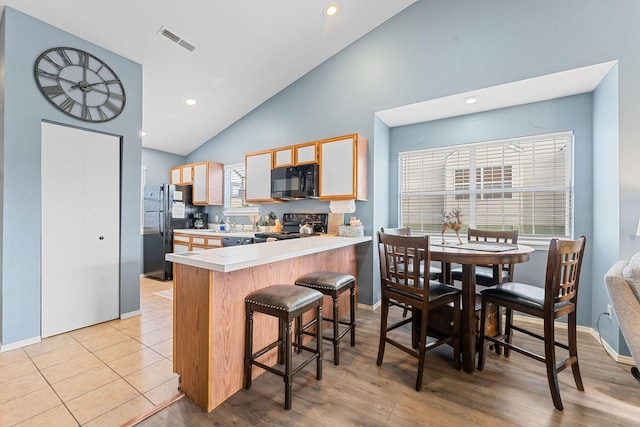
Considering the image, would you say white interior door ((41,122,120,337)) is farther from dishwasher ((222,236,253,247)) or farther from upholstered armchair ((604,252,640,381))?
upholstered armchair ((604,252,640,381))

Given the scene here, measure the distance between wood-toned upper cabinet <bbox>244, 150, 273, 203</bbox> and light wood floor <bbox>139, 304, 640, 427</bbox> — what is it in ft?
8.77

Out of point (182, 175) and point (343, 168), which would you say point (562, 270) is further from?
point (182, 175)

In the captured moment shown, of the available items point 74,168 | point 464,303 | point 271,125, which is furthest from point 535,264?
point 74,168

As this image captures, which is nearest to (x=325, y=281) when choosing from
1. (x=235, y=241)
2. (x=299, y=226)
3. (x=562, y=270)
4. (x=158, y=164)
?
(x=562, y=270)

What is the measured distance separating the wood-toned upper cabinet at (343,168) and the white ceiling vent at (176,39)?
6.14 ft

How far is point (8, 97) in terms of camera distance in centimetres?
235

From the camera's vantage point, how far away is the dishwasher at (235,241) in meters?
4.13

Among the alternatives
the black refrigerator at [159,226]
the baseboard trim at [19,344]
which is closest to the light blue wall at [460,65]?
the black refrigerator at [159,226]

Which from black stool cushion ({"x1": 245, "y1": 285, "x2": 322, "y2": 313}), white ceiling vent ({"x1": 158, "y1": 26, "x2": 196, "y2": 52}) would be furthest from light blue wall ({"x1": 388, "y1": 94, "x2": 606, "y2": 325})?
white ceiling vent ({"x1": 158, "y1": 26, "x2": 196, "y2": 52})

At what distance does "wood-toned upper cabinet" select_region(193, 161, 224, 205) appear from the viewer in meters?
5.13

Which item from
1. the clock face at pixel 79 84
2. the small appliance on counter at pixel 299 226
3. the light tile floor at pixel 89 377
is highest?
the clock face at pixel 79 84

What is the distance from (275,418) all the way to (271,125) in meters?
3.96

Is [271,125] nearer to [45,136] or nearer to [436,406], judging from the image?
[45,136]

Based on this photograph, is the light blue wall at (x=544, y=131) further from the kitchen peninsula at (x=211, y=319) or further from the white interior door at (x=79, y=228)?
the white interior door at (x=79, y=228)
